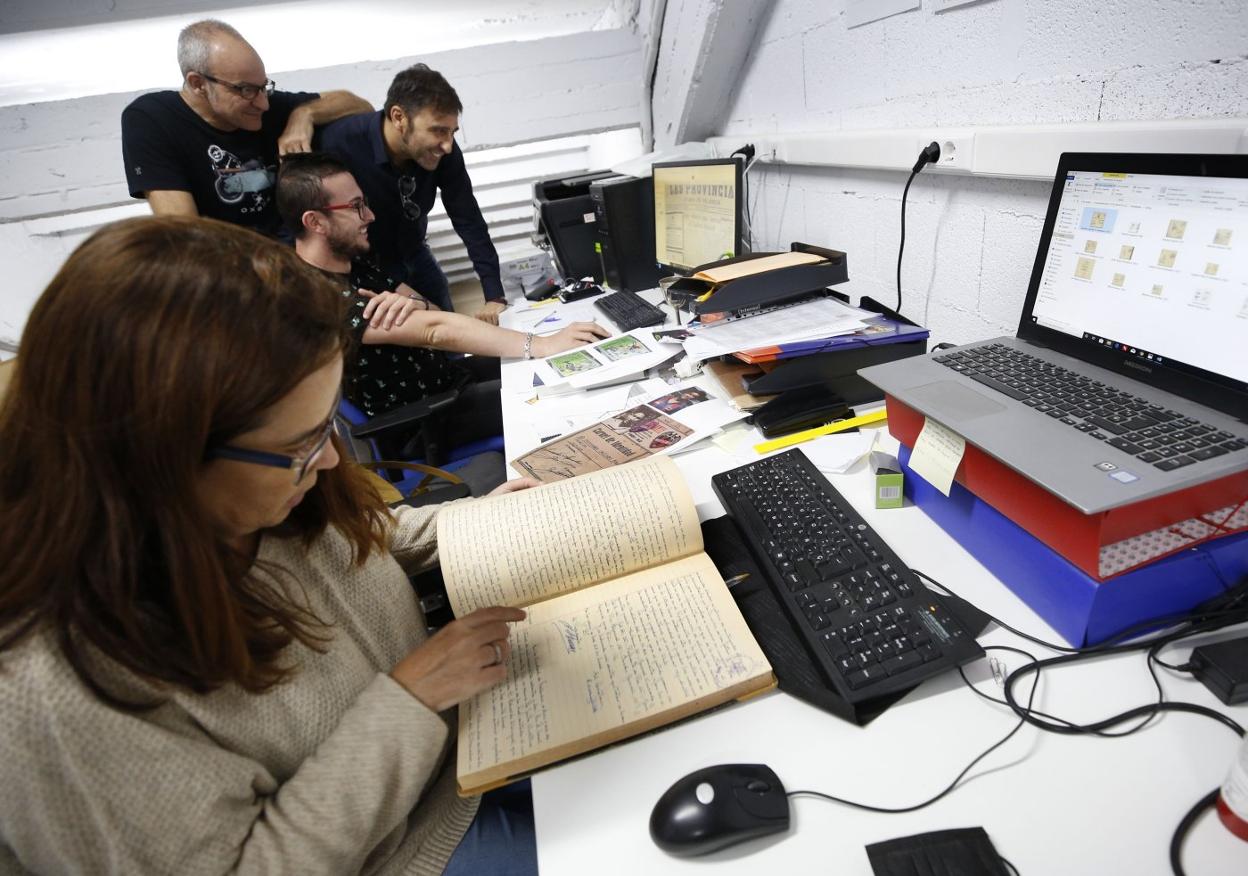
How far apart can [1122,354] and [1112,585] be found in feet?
1.10

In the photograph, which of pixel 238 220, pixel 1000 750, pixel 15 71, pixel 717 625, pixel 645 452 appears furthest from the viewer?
pixel 15 71

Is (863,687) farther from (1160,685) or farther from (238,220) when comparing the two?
(238,220)

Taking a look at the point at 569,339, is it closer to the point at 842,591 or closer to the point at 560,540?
the point at 560,540

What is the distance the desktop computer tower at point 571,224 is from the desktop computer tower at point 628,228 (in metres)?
0.10

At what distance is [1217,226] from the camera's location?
0.61m

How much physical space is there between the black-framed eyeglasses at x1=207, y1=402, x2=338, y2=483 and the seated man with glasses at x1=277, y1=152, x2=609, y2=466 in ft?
3.53

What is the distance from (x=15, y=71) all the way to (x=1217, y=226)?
12.1ft

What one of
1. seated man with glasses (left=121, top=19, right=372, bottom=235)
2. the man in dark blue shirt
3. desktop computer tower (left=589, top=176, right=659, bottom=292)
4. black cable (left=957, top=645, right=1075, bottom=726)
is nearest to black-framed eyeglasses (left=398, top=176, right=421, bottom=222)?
the man in dark blue shirt

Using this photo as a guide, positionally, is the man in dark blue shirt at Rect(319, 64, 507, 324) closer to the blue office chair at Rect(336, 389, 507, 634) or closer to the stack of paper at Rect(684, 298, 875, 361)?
the blue office chair at Rect(336, 389, 507, 634)

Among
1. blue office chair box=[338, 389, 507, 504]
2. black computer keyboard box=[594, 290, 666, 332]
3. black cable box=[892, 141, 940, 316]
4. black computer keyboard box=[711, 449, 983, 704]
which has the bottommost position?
blue office chair box=[338, 389, 507, 504]

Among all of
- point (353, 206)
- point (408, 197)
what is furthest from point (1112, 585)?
point (408, 197)

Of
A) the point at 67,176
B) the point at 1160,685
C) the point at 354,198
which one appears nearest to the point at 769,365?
the point at 1160,685

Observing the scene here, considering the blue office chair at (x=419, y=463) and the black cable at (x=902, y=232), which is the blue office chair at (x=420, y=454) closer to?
the blue office chair at (x=419, y=463)

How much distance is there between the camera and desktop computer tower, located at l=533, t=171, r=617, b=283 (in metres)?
2.27
